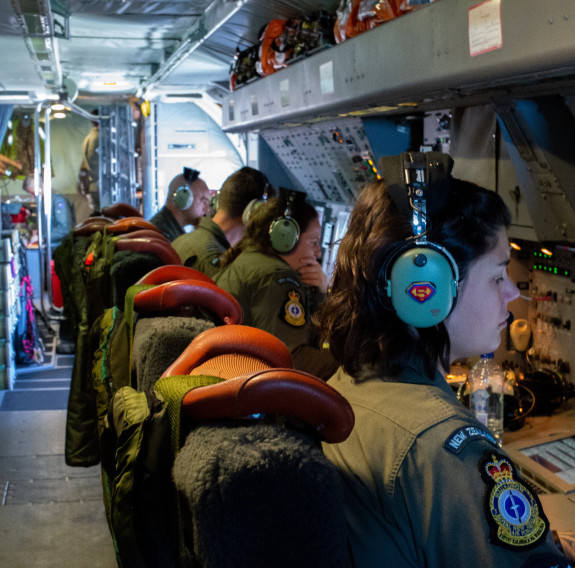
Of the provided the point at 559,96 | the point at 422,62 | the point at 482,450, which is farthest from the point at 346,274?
the point at 559,96

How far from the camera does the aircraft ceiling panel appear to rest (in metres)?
4.41

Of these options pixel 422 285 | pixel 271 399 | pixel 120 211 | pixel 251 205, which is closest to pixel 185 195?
pixel 120 211

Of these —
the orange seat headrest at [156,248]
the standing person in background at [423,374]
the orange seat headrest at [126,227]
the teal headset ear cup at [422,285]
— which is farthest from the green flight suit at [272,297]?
the teal headset ear cup at [422,285]

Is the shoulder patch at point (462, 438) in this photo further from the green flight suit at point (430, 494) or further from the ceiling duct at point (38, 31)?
the ceiling duct at point (38, 31)

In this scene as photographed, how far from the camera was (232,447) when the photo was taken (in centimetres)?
80

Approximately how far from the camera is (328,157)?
5004 mm

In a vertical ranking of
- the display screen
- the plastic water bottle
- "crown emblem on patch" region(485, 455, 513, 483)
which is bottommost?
the display screen

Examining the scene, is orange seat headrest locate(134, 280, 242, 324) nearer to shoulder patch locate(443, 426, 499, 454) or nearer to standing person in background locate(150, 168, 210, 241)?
shoulder patch locate(443, 426, 499, 454)

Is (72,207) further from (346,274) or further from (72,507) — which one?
(346,274)

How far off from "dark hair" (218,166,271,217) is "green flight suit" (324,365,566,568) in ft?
11.4

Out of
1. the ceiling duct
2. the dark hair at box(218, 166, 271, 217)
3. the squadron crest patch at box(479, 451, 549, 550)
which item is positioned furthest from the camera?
the dark hair at box(218, 166, 271, 217)

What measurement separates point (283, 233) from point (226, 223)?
1234 millimetres

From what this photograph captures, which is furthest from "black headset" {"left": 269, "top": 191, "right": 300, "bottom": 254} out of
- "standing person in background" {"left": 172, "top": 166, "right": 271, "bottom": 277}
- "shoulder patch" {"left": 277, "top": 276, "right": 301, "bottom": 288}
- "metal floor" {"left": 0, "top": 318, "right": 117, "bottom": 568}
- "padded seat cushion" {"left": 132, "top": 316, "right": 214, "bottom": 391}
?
"padded seat cushion" {"left": 132, "top": 316, "right": 214, "bottom": 391}

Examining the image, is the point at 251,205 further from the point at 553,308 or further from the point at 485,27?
the point at 485,27
